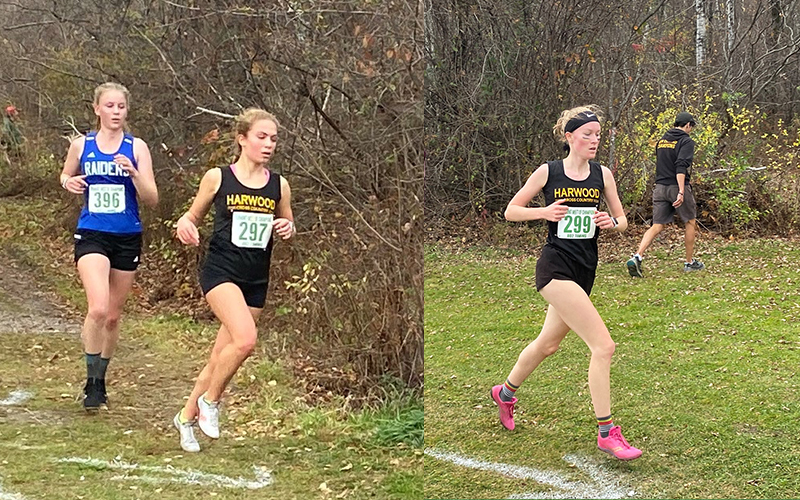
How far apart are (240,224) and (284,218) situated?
171 mm

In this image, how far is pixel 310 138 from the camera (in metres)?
3.70

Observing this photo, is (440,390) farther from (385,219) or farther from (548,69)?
(548,69)

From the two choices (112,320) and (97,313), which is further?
(112,320)

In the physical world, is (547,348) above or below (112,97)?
below

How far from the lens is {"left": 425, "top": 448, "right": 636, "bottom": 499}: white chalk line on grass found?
248cm

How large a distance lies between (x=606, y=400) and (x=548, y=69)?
213 centimetres

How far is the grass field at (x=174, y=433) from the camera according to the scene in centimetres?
253

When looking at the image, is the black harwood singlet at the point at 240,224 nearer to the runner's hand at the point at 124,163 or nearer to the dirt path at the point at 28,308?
the runner's hand at the point at 124,163

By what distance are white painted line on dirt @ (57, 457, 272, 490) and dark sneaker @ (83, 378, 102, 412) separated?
449 mm

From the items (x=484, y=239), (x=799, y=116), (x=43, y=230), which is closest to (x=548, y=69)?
(x=484, y=239)

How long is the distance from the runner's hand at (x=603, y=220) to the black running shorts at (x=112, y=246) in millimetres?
1616

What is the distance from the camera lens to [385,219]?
338 centimetres

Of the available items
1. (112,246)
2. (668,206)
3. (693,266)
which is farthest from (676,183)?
(112,246)

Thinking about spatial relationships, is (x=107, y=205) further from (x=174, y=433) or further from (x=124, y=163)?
(x=174, y=433)
